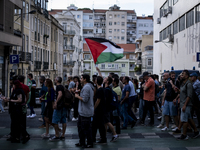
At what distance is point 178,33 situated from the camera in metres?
32.9

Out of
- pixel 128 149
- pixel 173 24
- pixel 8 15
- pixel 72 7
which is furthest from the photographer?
pixel 72 7

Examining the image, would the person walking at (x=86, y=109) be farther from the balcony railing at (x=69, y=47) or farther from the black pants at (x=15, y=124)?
the balcony railing at (x=69, y=47)

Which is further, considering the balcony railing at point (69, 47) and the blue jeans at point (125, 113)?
the balcony railing at point (69, 47)

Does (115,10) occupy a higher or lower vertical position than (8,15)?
higher

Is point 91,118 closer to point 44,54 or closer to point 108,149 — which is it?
point 108,149

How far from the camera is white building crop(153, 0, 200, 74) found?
87.2 ft

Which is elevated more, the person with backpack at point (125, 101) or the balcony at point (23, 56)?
the balcony at point (23, 56)

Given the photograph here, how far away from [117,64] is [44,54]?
2233 inches

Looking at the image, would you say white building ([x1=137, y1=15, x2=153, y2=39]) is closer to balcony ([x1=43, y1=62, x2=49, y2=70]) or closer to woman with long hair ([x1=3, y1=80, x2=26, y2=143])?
balcony ([x1=43, y1=62, x2=49, y2=70])

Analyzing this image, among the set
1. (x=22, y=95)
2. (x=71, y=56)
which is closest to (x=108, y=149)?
(x=22, y=95)

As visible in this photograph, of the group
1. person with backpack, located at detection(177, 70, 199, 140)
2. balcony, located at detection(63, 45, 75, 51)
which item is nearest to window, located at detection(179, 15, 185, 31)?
person with backpack, located at detection(177, 70, 199, 140)

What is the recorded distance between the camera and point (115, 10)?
115 meters

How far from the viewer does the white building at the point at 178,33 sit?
2659 centimetres

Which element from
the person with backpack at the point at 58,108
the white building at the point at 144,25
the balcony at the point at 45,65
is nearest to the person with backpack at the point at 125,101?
the person with backpack at the point at 58,108
